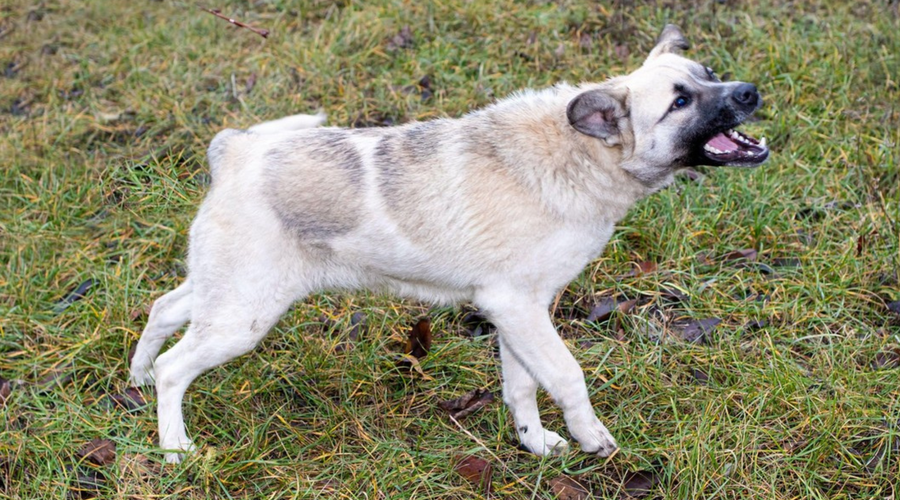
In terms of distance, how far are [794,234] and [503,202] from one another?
2.31 metres

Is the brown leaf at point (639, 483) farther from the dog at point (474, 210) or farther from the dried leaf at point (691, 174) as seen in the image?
the dried leaf at point (691, 174)

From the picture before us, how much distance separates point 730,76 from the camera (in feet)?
22.3

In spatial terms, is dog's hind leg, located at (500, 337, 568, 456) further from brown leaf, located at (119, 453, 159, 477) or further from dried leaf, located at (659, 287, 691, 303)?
brown leaf, located at (119, 453, 159, 477)

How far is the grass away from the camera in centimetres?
415

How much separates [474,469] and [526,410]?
1.25ft

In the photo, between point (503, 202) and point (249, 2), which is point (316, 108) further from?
point (503, 202)

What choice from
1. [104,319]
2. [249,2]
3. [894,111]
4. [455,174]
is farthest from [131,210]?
[894,111]

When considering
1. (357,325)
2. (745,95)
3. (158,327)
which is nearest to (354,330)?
(357,325)

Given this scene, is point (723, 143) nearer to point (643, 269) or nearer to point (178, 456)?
point (643, 269)

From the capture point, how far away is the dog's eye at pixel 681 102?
154 inches

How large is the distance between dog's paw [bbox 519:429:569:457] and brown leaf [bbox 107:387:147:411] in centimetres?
198

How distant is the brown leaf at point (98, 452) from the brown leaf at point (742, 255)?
3.52 meters

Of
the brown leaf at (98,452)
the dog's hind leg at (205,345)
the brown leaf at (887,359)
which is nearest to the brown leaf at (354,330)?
the dog's hind leg at (205,345)

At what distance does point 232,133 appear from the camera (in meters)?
4.47
